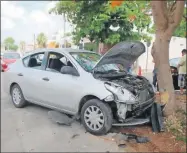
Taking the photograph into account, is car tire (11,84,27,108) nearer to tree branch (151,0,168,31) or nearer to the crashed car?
the crashed car

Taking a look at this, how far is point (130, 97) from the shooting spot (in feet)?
17.5

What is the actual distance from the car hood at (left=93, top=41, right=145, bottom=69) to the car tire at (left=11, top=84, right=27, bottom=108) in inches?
96.1

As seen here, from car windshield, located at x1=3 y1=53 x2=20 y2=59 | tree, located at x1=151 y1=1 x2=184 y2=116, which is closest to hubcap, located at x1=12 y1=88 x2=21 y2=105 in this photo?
tree, located at x1=151 y1=1 x2=184 y2=116

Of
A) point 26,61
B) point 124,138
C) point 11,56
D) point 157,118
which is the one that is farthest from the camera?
point 11,56

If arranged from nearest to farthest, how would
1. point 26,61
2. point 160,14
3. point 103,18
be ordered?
point 160,14
point 26,61
point 103,18

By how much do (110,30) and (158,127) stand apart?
950 cm

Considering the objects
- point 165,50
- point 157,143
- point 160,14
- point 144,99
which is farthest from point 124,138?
point 160,14

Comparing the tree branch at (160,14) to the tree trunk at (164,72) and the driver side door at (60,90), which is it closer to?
the tree trunk at (164,72)

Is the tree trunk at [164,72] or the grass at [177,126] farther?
the tree trunk at [164,72]

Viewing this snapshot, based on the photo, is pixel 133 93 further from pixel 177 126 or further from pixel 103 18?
pixel 103 18

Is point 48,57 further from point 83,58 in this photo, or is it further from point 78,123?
point 78,123

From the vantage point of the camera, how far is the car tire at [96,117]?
207 inches

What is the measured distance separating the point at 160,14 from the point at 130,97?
6.54 feet

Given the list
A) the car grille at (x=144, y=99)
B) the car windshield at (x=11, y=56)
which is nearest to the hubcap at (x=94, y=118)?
the car grille at (x=144, y=99)
